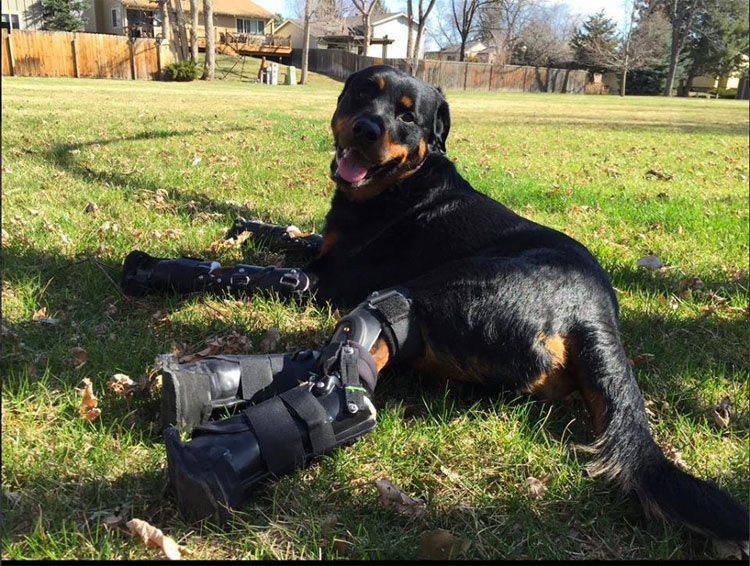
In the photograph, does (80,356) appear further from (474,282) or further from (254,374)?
(474,282)

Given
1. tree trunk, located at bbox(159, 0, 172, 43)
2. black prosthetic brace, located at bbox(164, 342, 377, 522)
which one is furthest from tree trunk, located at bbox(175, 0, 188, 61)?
black prosthetic brace, located at bbox(164, 342, 377, 522)

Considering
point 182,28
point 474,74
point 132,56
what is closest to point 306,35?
point 474,74

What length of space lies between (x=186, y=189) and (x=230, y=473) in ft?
15.9

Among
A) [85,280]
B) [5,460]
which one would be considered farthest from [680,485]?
[85,280]

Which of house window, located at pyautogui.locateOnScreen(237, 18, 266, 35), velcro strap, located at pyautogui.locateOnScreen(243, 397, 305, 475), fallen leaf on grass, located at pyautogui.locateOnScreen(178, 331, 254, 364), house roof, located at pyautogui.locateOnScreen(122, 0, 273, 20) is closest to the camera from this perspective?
velcro strap, located at pyautogui.locateOnScreen(243, 397, 305, 475)

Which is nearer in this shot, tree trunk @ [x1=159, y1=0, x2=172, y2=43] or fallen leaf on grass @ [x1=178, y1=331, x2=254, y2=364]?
fallen leaf on grass @ [x1=178, y1=331, x2=254, y2=364]

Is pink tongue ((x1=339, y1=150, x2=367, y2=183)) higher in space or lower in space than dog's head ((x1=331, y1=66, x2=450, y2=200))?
lower

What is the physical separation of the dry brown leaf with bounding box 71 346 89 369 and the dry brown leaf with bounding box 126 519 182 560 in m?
1.14

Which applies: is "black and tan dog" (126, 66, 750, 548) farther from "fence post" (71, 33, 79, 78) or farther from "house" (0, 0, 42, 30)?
"fence post" (71, 33, 79, 78)

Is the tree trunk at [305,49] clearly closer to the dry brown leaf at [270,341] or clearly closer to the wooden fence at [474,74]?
the wooden fence at [474,74]

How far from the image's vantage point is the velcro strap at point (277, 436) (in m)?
1.92

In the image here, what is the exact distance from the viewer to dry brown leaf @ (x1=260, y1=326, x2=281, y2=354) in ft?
9.97

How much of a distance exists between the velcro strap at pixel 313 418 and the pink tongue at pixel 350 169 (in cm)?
163

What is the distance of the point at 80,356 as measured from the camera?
2678mm
